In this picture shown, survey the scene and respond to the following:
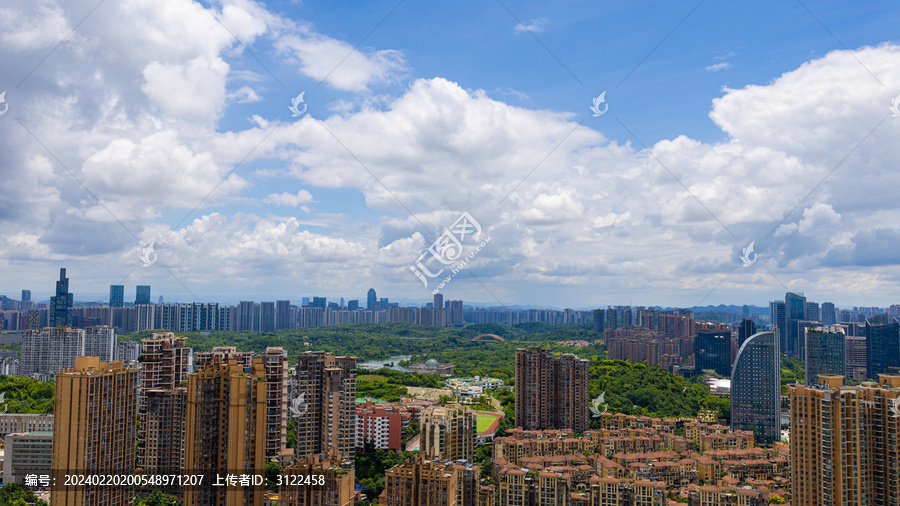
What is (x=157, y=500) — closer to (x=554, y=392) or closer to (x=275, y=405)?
(x=275, y=405)

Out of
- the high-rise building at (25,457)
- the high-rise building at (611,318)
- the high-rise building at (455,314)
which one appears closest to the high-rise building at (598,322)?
the high-rise building at (611,318)

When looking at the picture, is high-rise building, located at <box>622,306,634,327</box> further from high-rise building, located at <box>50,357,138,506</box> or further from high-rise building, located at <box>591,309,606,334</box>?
high-rise building, located at <box>50,357,138,506</box>

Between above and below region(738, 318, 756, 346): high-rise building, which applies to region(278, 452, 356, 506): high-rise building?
below

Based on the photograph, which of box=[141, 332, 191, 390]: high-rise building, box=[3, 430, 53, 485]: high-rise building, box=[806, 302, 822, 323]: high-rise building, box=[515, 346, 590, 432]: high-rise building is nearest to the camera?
box=[3, 430, 53, 485]: high-rise building

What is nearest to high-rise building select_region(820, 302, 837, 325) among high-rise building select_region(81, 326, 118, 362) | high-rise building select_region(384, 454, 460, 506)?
high-rise building select_region(384, 454, 460, 506)

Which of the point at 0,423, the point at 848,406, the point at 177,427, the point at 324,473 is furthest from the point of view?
the point at 0,423

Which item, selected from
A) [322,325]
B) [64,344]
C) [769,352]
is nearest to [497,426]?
[769,352]

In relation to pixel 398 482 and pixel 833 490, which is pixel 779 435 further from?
pixel 398 482
